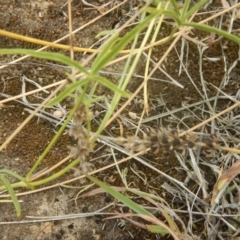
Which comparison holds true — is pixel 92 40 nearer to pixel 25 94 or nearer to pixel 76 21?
pixel 76 21

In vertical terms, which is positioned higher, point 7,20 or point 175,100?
point 7,20

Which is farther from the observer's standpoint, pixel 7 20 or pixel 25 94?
pixel 7 20

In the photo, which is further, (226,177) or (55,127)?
(55,127)

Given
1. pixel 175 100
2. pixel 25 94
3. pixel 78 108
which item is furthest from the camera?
pixel 175 100

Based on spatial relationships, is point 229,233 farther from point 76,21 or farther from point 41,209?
point 76,21

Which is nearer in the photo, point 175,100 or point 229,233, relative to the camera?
point 229,233

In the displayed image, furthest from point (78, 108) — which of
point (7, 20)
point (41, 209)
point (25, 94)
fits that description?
point (7, 20)

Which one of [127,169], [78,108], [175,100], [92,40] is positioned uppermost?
[78,108]

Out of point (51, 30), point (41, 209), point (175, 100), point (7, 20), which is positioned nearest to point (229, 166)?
point (175, 100)

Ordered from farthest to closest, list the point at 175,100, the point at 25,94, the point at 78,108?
the point at 175,100
the point at 25,94
the point at 78,108
